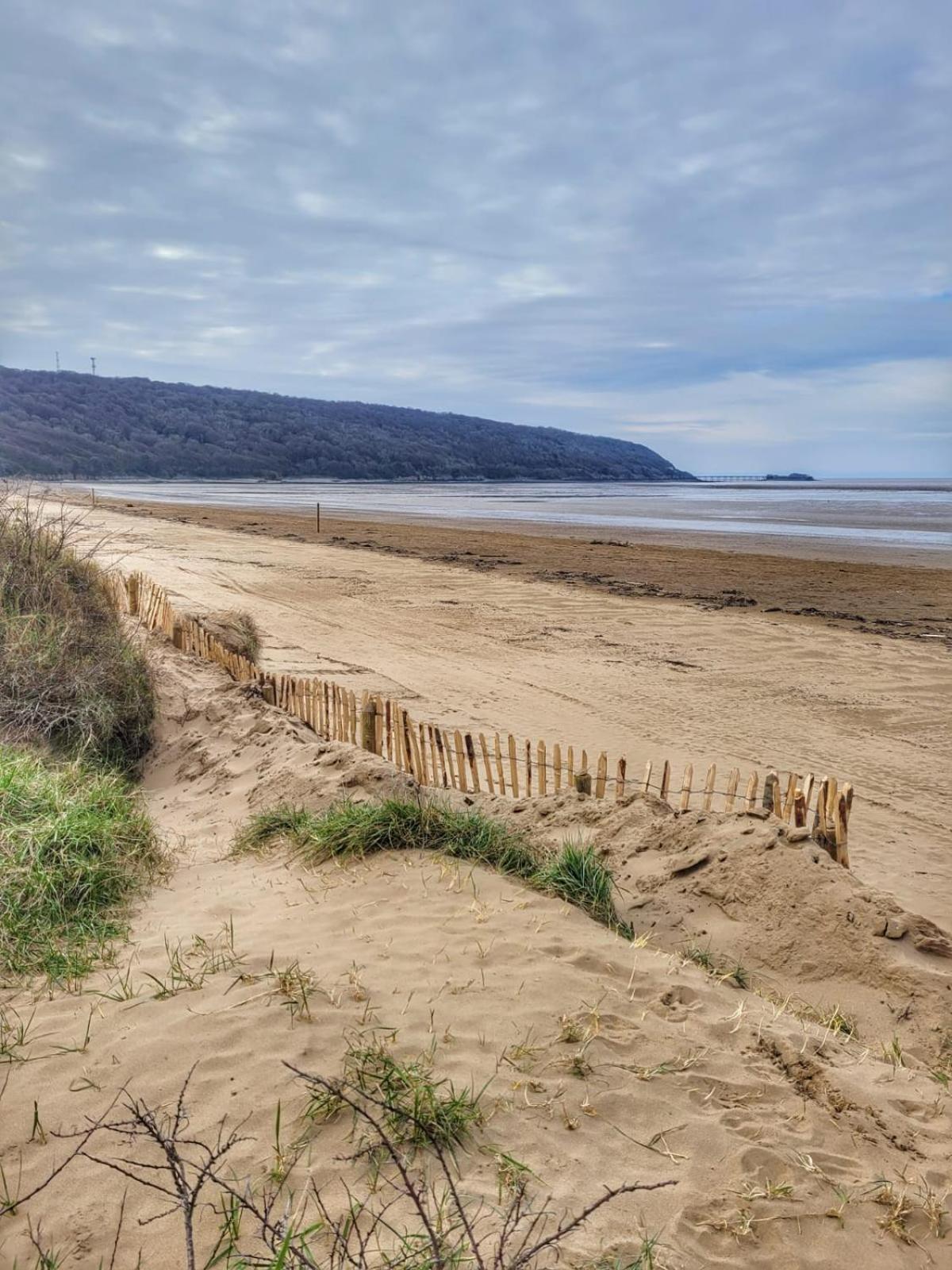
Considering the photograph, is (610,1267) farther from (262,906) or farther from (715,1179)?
(262,906)

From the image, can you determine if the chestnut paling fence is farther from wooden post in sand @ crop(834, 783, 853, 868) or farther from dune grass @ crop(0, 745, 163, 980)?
dune grass @ crop(0, 745, 163, 980)

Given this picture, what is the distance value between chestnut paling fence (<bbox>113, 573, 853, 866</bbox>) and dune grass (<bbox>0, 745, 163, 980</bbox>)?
1558mm

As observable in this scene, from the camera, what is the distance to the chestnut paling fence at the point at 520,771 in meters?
4.54

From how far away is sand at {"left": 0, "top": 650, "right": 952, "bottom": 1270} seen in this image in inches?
94.3

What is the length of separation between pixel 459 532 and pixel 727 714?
20.2m

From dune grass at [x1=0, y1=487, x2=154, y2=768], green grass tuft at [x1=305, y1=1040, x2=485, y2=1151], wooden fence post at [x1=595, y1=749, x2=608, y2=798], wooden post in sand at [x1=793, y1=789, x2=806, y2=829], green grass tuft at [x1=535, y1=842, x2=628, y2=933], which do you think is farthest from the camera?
dune grass at [x1=0, y1=487, x2=154, y2=768]

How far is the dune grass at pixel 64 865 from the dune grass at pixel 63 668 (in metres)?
0.98

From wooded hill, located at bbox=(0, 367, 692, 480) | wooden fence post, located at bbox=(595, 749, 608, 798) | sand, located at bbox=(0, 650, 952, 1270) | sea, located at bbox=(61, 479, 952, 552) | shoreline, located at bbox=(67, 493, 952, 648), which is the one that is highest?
wooded hill, located at bbox=(0, 367, 692, 480)

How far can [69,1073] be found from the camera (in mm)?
2809

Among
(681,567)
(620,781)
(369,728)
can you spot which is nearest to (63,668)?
(369,728)

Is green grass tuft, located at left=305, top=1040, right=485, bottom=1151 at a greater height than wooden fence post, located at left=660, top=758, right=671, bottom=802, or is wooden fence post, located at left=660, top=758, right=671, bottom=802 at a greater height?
wooden fence post, located at left=660, top=758, right=671, bottom=802

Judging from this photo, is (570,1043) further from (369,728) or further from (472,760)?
(369,728)

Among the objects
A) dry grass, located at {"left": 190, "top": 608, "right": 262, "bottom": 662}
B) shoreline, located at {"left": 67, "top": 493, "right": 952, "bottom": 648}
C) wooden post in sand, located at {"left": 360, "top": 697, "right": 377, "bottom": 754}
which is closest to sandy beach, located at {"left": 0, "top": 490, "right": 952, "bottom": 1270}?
wooden post in sand, located at {"left": 360, "top": 697, "right": 377, "bottom": 754}

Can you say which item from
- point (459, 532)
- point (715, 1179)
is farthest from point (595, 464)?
point (715, 1179)
